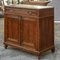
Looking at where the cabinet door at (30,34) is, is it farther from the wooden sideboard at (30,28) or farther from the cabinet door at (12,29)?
the cabinet door at (12,29)

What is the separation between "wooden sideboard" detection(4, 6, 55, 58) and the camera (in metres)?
3.61

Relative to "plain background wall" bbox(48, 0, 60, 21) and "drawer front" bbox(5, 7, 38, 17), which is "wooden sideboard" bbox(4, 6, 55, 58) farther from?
"plain background wall" bbox(48, 0, 60, 21)

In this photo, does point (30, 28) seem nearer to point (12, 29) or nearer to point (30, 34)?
point (30, 34)

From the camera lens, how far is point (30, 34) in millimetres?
3758

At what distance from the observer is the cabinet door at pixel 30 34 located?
3.63 metres

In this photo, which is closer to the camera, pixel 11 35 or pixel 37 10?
pixel 37 10

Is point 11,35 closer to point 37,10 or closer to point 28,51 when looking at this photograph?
point 28,51

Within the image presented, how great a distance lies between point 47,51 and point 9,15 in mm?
1194

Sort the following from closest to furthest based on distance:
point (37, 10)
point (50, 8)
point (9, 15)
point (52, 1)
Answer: point (37, 10) → point (50, 8) → point (9, 15) → point (52, 1)

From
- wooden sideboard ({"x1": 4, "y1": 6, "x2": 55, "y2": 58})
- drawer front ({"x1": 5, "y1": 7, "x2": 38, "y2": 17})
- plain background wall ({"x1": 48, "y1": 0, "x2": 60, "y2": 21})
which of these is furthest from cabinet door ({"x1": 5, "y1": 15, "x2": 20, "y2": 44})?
plain background wall ({"x1": 48, "y1": 0, "x2": 60, "y2": 21})

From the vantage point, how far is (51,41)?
13.0ft

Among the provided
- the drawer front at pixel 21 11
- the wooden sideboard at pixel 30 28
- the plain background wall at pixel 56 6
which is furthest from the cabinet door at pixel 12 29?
the plain background wall at pixel 56 6

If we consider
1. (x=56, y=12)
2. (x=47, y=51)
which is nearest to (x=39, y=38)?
(x=47, y=51)

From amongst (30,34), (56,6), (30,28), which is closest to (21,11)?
(30,28)
